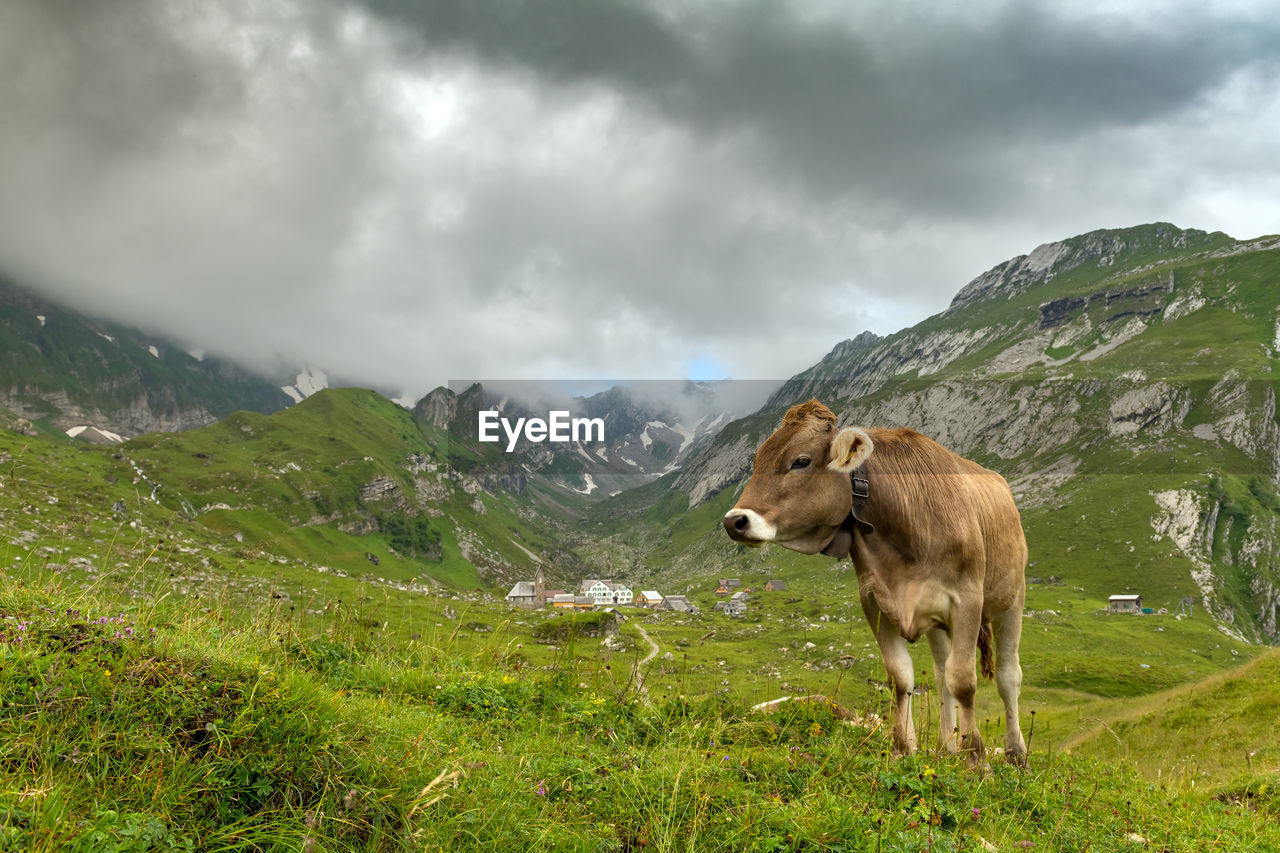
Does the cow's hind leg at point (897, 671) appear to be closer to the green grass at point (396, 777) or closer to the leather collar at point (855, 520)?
the green grass at point (396, 777)

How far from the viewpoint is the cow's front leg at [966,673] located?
5934 millimetres

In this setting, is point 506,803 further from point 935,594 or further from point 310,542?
point 310,542

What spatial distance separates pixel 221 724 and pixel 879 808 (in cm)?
463

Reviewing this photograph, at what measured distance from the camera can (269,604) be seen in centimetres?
788

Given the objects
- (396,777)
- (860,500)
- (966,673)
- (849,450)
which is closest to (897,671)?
(966,673)

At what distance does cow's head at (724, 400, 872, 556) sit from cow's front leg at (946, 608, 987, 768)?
4.67ft

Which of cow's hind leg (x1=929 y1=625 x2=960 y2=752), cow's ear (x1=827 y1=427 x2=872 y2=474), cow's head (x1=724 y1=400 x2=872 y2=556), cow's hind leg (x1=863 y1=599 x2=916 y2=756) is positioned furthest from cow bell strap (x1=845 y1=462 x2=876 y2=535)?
cow's hind leg (x1=929 y1=625 x2=960 y2=752)

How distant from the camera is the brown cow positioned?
19.0ft

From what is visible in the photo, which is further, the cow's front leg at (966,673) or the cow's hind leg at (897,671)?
the cow's hind leg at (897,671)

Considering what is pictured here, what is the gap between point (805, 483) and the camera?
19.1 feet

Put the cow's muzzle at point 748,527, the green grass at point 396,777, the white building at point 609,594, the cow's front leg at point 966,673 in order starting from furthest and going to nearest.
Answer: the white building at point 609,594, the cow's front leg at point 966,673, the cow's muzzle at point 748,527, the green grass at point 396,777

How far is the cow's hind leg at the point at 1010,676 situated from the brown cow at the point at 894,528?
110cm

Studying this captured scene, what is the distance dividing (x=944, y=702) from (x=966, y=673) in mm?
939

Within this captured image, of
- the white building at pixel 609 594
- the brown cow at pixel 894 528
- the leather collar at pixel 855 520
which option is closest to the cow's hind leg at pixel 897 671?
the brown cow at pixel 894 528
